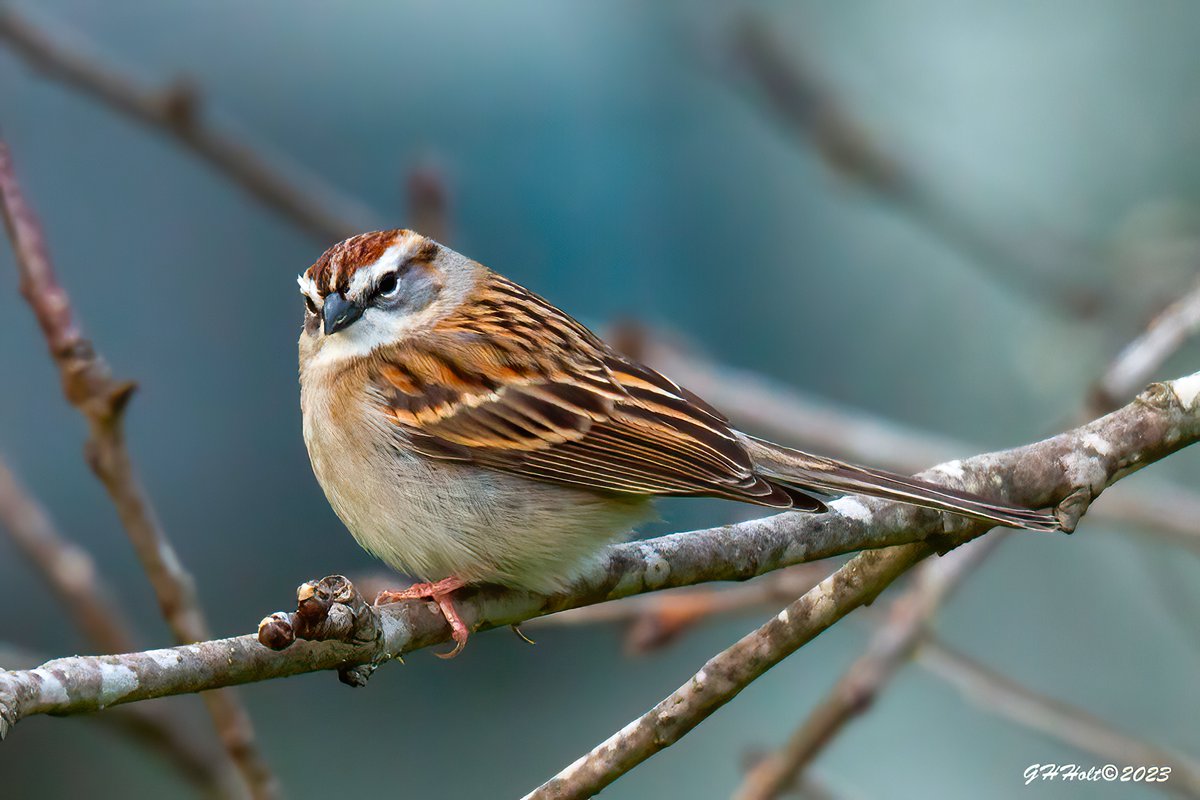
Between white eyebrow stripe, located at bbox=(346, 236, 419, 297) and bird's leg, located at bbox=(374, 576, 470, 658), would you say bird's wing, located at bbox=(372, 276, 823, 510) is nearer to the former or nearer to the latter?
white eyebrow stripe, located at bbox=(346, 236, 419, 297)

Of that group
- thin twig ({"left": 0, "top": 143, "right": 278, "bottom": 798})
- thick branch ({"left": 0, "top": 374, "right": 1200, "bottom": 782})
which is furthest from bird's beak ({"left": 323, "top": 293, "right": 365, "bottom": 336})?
thick branch ({"left": 0, "top": 374, "right": 1200, "bottom": 782})

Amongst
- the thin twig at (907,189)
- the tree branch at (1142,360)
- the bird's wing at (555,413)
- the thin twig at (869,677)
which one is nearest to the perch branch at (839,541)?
the bird's wing at (555,413)

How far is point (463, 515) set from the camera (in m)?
3.49

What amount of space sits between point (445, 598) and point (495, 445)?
549mm

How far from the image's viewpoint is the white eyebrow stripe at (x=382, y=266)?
407cm

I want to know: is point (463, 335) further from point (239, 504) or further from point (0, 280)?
point (0, 280)

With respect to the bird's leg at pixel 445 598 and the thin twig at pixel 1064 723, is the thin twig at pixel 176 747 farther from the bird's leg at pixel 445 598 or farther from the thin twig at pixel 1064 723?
the thin twig at pixel 1064 723

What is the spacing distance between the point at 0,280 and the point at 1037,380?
598cm

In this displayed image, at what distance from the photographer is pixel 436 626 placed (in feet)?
9.93

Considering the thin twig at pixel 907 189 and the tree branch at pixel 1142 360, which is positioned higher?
the thin twig at pixel 907 189

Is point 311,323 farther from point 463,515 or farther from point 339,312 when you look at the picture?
point 463,515

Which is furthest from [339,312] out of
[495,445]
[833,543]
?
[833,543]

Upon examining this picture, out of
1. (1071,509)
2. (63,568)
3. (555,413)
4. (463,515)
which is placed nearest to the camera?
(1071,509)

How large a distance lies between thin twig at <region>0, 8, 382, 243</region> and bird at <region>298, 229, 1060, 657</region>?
1.48 m
